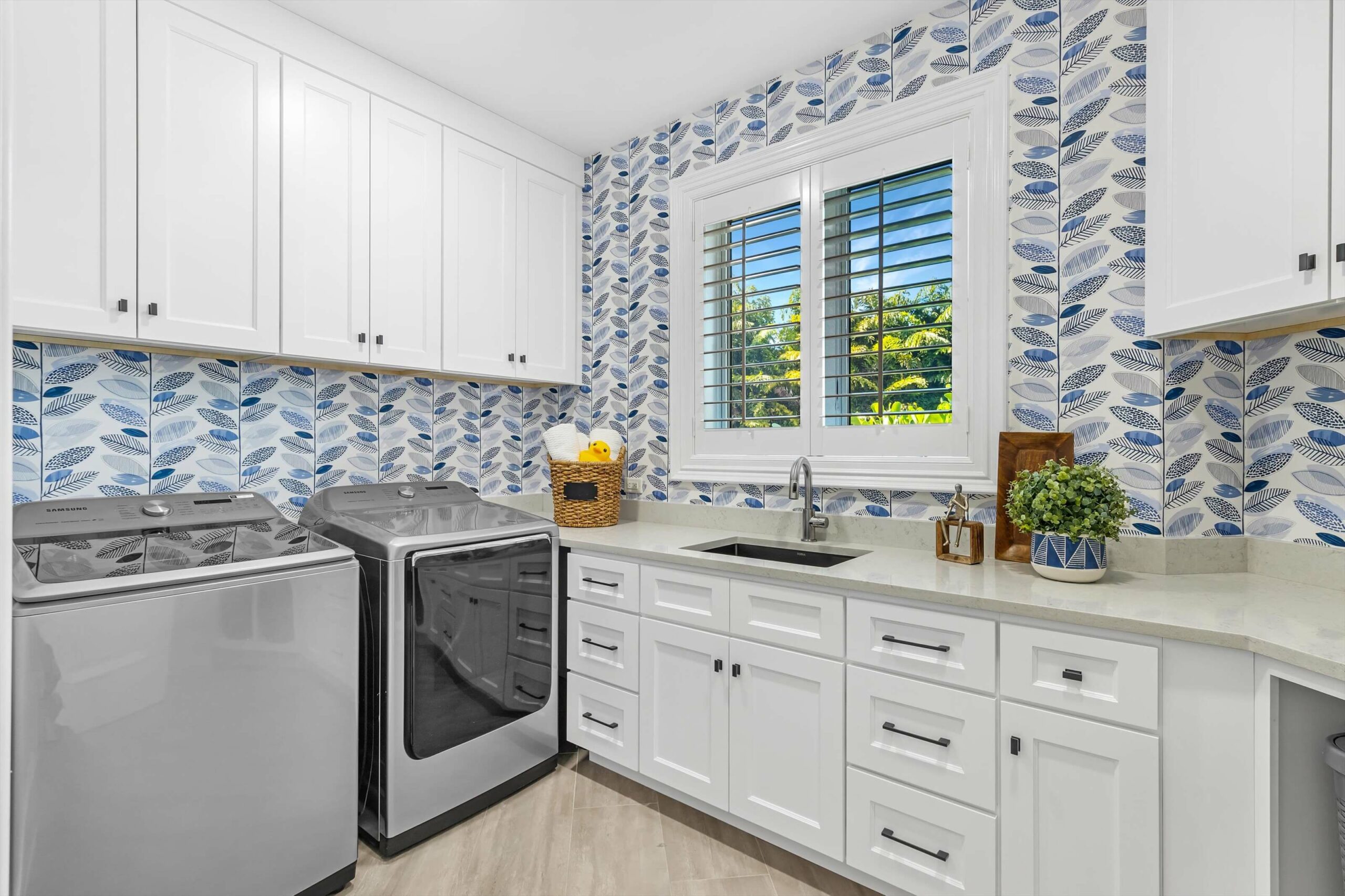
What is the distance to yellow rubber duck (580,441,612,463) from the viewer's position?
9.06 ft

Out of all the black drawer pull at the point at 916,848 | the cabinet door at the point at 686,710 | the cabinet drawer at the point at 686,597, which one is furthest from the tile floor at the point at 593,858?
the cabinet drawer at the point at 686,597

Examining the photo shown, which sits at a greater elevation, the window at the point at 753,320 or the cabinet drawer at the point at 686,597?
the window at the point at 753,320

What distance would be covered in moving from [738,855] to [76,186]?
2558 millimetres

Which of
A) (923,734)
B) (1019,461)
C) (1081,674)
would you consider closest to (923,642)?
(923,734)

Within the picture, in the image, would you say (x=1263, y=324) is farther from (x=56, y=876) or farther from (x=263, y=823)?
(x=56, y=876)

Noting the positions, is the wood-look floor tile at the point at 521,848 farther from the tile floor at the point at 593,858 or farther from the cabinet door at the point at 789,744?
the cabinet door at the point at 789,744

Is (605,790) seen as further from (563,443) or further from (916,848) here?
(563,443)

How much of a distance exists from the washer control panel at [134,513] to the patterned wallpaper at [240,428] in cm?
9

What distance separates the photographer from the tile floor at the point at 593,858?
1782 millimetres

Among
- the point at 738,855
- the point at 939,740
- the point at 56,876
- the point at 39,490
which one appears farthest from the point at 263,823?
the point at 939,740

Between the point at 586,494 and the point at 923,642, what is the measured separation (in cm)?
151

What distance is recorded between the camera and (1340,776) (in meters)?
1.13

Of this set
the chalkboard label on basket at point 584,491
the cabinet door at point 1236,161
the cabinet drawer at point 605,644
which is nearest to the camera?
the cabinet door at point 1236,161

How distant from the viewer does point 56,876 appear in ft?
4.35
